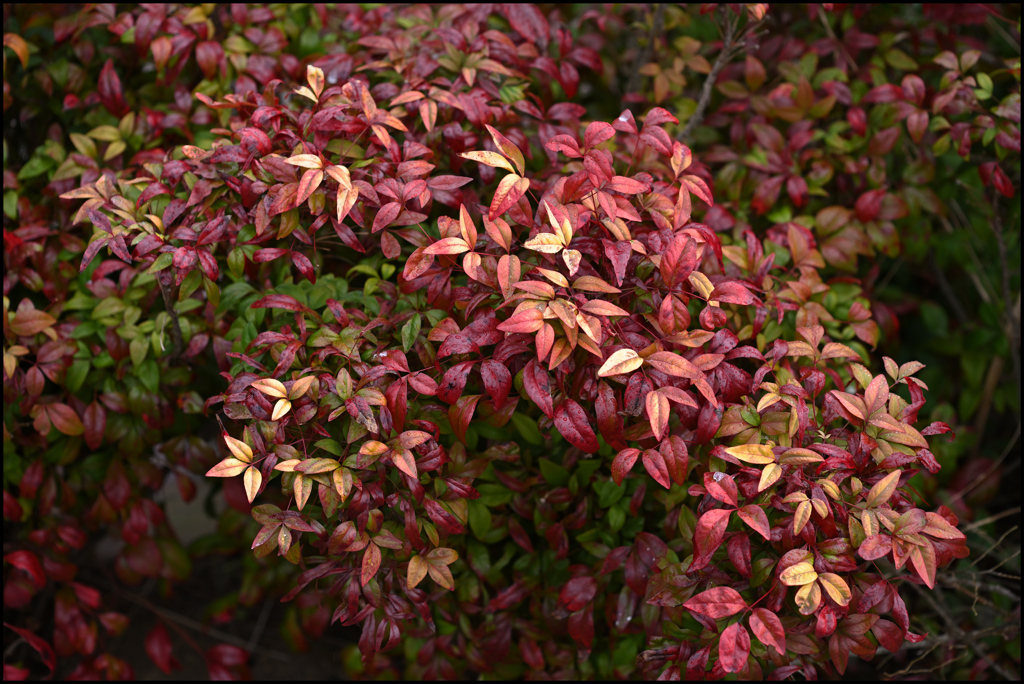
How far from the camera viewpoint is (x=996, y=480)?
215cm

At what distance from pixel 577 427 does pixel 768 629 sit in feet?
1.33

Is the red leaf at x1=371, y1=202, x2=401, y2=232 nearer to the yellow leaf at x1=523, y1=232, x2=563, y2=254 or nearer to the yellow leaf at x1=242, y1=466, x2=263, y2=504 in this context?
the yellow leaf at x1=523, y1=232, x2=563, y2=254

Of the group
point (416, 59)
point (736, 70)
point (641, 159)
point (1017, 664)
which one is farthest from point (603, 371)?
point (1017, 664)

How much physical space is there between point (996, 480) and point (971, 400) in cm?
24

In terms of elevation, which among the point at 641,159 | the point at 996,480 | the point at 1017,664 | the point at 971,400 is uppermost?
the point at 641,159

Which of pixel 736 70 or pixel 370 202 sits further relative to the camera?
pixel 736 70

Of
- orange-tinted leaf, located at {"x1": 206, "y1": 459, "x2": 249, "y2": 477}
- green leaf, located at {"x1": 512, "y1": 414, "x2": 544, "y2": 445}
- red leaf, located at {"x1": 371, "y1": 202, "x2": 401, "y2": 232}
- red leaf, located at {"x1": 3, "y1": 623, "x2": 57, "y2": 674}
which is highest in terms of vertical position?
red leaf, located at {"x1": 371, "y1": 202, "x2": 401, "y2": 232}

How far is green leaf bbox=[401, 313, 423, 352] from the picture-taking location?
1.26 meters

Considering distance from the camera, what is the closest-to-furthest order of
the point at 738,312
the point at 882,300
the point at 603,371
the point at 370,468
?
the point at 603,371, the point at 370,468, the point at 738,312, the point at 882,300

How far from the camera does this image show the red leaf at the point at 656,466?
3.79ft

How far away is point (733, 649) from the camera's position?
1.07m

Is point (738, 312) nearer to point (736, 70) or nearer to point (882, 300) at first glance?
point (736, 70)

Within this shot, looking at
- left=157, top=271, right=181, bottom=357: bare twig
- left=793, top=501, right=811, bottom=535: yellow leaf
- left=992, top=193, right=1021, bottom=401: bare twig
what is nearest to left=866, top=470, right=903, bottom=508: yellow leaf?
left=793, top=501, right=811, bottom=535: yellow leaf

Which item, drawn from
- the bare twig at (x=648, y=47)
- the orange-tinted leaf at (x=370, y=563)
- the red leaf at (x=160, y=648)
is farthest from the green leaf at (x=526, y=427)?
the red leaf at (x=160, y=648)
